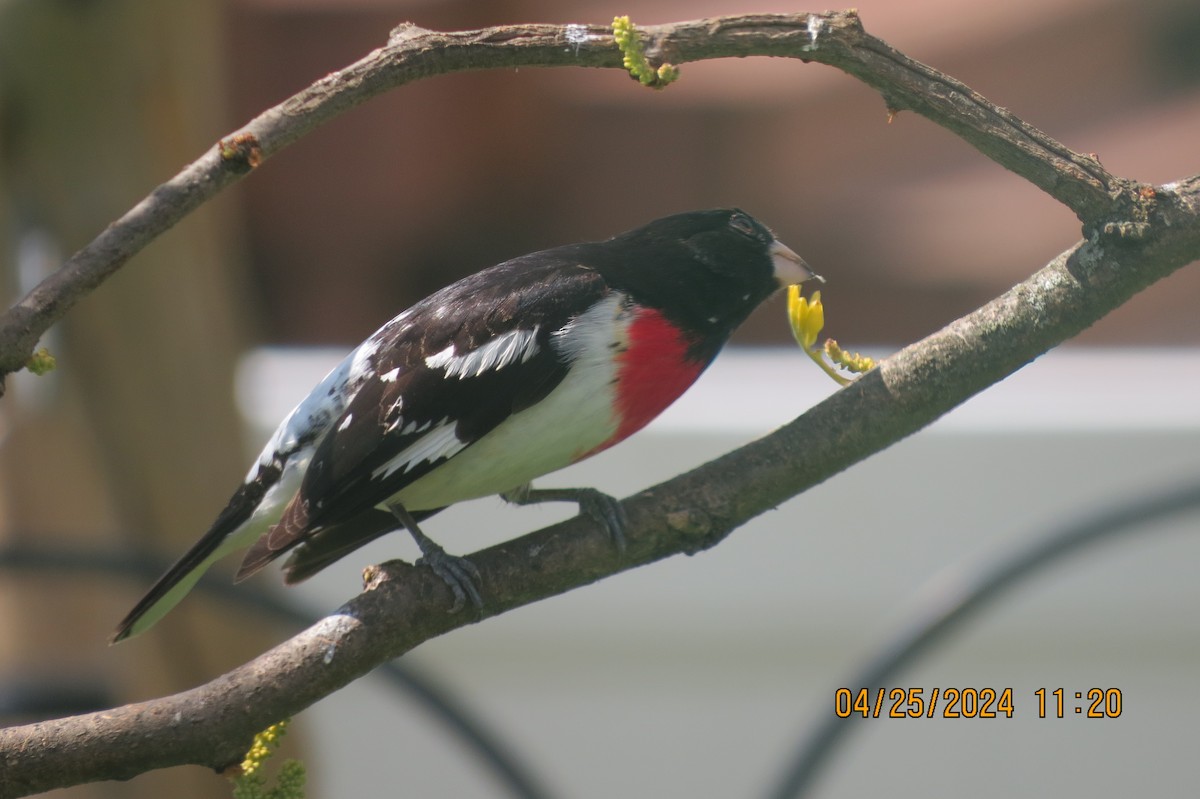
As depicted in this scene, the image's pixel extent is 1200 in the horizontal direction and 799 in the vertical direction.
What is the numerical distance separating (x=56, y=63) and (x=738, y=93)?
3867 millimetres

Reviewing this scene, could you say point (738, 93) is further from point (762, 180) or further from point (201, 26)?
point (201, 26)

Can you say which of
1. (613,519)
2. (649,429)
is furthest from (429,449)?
(649,429)

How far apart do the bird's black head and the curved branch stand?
0.24 m

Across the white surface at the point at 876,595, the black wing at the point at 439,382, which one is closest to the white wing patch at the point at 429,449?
the black wing at the point at 439,382

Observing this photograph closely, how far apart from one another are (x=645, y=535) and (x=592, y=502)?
14 centimetres

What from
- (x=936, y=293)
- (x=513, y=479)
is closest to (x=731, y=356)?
(x=936, y=293)

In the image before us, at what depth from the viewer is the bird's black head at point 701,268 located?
125 centimetres

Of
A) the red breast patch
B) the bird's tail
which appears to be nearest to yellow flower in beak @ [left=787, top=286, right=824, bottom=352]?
the red breast patch

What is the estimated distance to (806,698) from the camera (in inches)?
169

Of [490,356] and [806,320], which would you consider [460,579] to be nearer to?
[490,356]

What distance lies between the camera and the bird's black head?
125 cm

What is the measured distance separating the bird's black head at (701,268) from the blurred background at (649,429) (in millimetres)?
369

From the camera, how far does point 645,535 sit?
4.19ft

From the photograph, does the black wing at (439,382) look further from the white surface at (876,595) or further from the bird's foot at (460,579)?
the white surface at (876,595)
